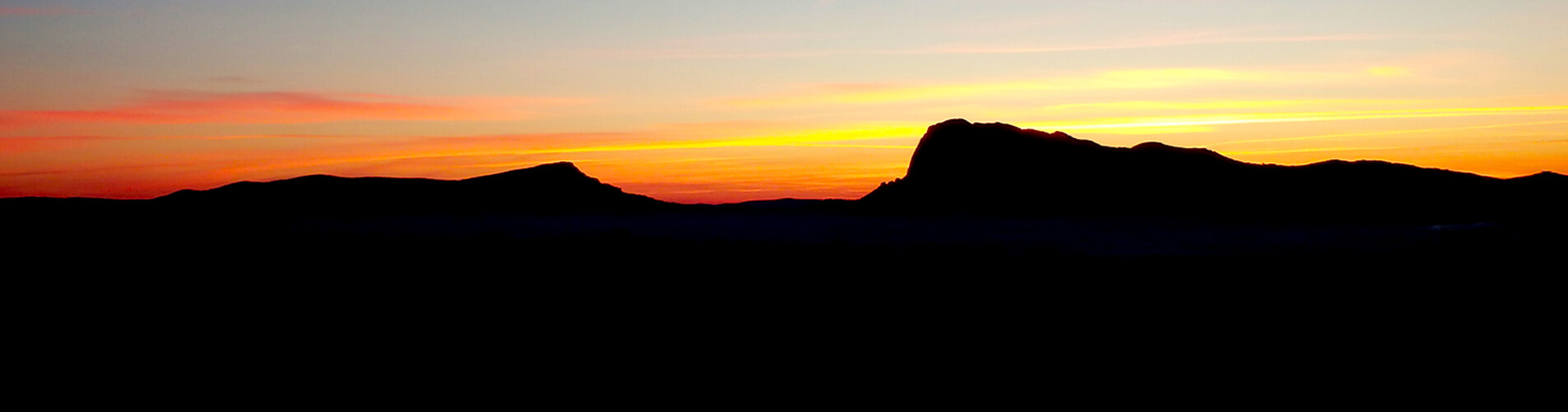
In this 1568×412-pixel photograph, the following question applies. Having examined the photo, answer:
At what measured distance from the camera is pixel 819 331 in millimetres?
17922

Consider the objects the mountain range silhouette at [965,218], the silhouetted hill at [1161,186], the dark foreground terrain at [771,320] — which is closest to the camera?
the dark foreground terrain at [771,320]

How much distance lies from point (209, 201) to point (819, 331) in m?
118

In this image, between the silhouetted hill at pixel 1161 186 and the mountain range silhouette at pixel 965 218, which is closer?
the mountain range silhouette at pixel 965 218

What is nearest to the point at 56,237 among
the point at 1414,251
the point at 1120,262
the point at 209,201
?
the point at 1120,262

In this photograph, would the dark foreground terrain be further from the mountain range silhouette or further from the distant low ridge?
the distant low ridge

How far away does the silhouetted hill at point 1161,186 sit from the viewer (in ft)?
359

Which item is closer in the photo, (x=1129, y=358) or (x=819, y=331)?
(x=1129, y=358)

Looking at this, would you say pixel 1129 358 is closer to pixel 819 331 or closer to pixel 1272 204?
pixel 819 331

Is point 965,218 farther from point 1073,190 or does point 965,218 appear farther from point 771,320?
point 771,320

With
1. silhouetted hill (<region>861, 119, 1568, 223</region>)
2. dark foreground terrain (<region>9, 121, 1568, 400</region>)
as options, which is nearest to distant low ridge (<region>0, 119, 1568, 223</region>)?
silhouetted hill (<region>861, 119, 1568, 223</region>)

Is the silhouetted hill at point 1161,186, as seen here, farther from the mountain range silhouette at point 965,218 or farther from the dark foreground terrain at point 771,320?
the dark foreground terrain at point 771,320

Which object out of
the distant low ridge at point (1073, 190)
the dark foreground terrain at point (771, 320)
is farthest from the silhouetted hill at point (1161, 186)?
the dark foreground terrain at point (771, 320)

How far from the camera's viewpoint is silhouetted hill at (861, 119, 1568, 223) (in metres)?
110

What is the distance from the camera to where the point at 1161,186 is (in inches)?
4985
